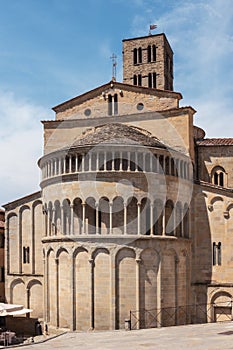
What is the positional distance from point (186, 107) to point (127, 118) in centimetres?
411

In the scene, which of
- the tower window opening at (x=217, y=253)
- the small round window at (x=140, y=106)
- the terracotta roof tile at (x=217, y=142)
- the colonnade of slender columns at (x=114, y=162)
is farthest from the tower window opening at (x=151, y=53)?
the tower window opening at (x=217, y=253)

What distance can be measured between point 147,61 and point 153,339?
32466 millimetres

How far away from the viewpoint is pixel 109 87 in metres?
33.8

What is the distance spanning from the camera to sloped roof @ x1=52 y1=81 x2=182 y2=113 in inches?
1274

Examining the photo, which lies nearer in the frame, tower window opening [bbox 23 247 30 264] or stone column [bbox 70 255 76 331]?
stone column [bbox 70 255 76 331]

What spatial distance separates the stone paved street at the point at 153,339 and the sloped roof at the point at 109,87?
15.0m

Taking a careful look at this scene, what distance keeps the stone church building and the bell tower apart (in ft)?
52.8

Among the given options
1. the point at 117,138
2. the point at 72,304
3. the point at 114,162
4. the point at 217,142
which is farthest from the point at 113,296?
the point at 217,142

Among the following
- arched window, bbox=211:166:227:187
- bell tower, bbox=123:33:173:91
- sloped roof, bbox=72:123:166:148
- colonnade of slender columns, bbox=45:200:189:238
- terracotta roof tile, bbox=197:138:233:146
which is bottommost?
colonnade of slender columns, bbox=45:200:189:238

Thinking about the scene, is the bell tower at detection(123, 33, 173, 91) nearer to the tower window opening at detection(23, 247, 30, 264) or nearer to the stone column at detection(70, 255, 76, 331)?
the tower window opening at detection(23, 247, 30, 264)

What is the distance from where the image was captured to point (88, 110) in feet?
112

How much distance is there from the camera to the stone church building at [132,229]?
991 inches

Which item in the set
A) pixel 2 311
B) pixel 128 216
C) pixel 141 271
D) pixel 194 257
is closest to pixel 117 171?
pixel 128 216

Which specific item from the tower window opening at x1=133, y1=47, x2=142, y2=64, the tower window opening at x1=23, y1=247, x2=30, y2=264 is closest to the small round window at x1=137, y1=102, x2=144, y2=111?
the tower window opening at x1=23, y1=247, x2=30, y2=264
